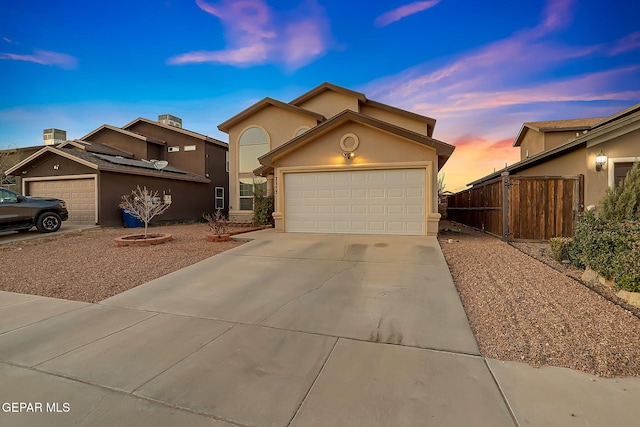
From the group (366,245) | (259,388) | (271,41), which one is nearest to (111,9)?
(271,41)

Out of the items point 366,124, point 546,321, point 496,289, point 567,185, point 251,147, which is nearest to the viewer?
point 546,321

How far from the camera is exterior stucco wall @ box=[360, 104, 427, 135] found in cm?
1523

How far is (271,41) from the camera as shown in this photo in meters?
12.4

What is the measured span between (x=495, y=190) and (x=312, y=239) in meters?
6.97

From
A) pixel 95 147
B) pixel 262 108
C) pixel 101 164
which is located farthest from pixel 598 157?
pixel 95 147

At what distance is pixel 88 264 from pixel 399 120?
14.5 meters

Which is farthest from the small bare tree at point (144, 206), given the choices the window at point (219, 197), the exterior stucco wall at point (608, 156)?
the exterior stucco wall at point (608, 156)

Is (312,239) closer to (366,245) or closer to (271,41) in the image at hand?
(366,245)

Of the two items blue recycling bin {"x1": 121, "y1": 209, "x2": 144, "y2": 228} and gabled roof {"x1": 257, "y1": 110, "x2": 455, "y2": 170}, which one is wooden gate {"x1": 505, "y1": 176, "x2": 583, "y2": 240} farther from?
blue recycling bin {"x1": 121, "y1": 209, "x2": 144, "y2": 228}

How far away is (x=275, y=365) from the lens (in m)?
2.85

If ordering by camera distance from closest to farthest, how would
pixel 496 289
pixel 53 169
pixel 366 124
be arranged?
1. pixel 496 289
2. pixel 366 124
3. pixel 53 169

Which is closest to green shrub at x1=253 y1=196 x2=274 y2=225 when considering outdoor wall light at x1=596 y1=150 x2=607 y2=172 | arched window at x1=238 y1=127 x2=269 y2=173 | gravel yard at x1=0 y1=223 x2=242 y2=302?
arched window at x1=238 y1=127 x2=269 y2=173

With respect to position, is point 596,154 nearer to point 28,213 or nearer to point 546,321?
point 546,321

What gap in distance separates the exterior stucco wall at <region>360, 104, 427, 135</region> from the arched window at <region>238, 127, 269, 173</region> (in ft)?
18.9
